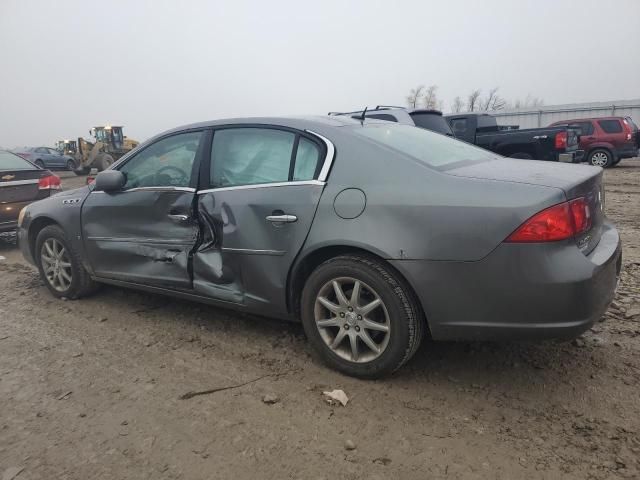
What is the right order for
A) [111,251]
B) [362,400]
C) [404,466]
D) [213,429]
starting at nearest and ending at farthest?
[404,466], [213,429], [362,400], [111,251]

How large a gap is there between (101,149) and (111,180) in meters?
21.9

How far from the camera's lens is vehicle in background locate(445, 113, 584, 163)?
1070 cm

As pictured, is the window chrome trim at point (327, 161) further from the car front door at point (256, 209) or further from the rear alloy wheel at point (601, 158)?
the rear alloy wheel at point (601, 158)

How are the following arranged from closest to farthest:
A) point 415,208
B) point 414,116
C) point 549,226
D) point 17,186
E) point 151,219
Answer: point 549,226 → point 415,208 → point 151,219 → point 17,186 → point 414,116

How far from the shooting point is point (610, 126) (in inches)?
594

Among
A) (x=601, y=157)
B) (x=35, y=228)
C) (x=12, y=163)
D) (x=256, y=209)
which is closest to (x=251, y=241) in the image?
(x=256, y=209)

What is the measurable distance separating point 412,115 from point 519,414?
7357mm

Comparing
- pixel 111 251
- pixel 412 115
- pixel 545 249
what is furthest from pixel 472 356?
pixel 412 115

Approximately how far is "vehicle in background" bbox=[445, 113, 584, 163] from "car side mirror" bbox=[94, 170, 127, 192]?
8813 millimetres

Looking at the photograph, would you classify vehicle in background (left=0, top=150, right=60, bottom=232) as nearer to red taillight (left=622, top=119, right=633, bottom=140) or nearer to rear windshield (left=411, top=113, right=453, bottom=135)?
rear windshield (left=411, top=113, right=453, bottom=135)

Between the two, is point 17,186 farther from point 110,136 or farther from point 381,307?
point 110,136

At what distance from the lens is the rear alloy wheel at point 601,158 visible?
1523 cm

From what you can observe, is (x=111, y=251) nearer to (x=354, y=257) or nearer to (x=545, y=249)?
(x=354, y=257)

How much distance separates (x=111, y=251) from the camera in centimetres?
394
